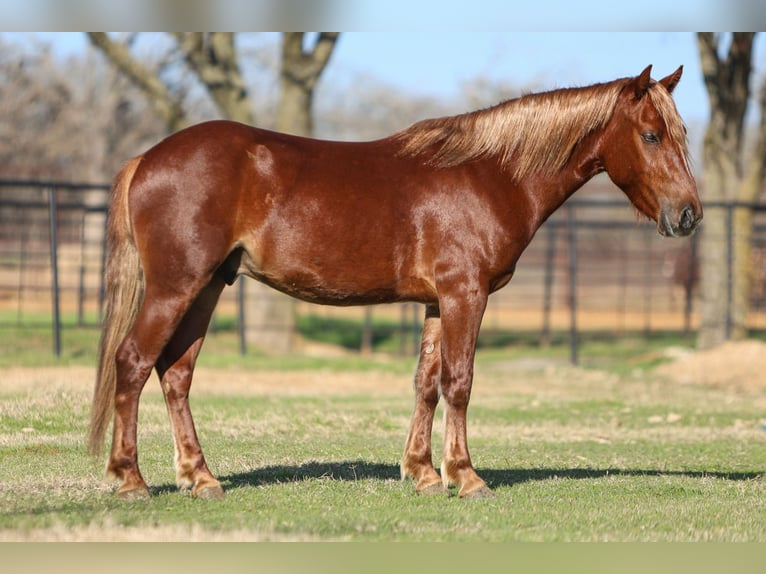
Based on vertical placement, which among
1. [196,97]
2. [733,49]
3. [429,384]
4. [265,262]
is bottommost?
[429,384]

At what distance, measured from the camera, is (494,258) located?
20.0 ft

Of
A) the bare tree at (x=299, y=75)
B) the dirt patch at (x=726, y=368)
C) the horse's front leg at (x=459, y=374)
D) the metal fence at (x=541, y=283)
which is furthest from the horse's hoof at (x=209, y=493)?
the bare tree at (x=299, y=75)

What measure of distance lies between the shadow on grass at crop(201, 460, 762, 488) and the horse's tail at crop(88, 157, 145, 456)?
887 millimetres

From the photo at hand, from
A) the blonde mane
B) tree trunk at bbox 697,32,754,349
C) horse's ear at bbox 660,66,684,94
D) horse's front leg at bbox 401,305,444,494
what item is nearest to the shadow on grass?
A: horse's front leg at bbox 401,305,444,494

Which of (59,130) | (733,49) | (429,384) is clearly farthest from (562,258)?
(429,384)

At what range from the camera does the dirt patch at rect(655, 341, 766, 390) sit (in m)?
14.0

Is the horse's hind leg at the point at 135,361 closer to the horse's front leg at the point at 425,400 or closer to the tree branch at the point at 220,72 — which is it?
the horse's front leg at the point at 425,400

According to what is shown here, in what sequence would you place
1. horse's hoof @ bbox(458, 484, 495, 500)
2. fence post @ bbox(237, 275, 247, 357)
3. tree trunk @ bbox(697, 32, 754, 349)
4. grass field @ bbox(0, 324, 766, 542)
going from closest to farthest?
grass field @ bbox(0, 324, 766, 542), horse's hoof @ bbox(458, 484, 495, 500), fence post @ bbox(237, 275, 247, 357), tree trunk @ bbox(697, 32, 754, 349)

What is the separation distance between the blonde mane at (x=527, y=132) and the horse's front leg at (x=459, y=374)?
0.88 metres

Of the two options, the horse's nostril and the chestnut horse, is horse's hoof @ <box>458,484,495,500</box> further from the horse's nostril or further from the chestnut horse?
the horse's nostril

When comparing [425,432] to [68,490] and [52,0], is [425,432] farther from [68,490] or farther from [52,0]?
[52,0]

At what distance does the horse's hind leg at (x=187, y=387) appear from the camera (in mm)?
5840

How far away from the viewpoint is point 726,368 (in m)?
14.5

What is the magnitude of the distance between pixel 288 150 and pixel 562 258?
2732 cm
